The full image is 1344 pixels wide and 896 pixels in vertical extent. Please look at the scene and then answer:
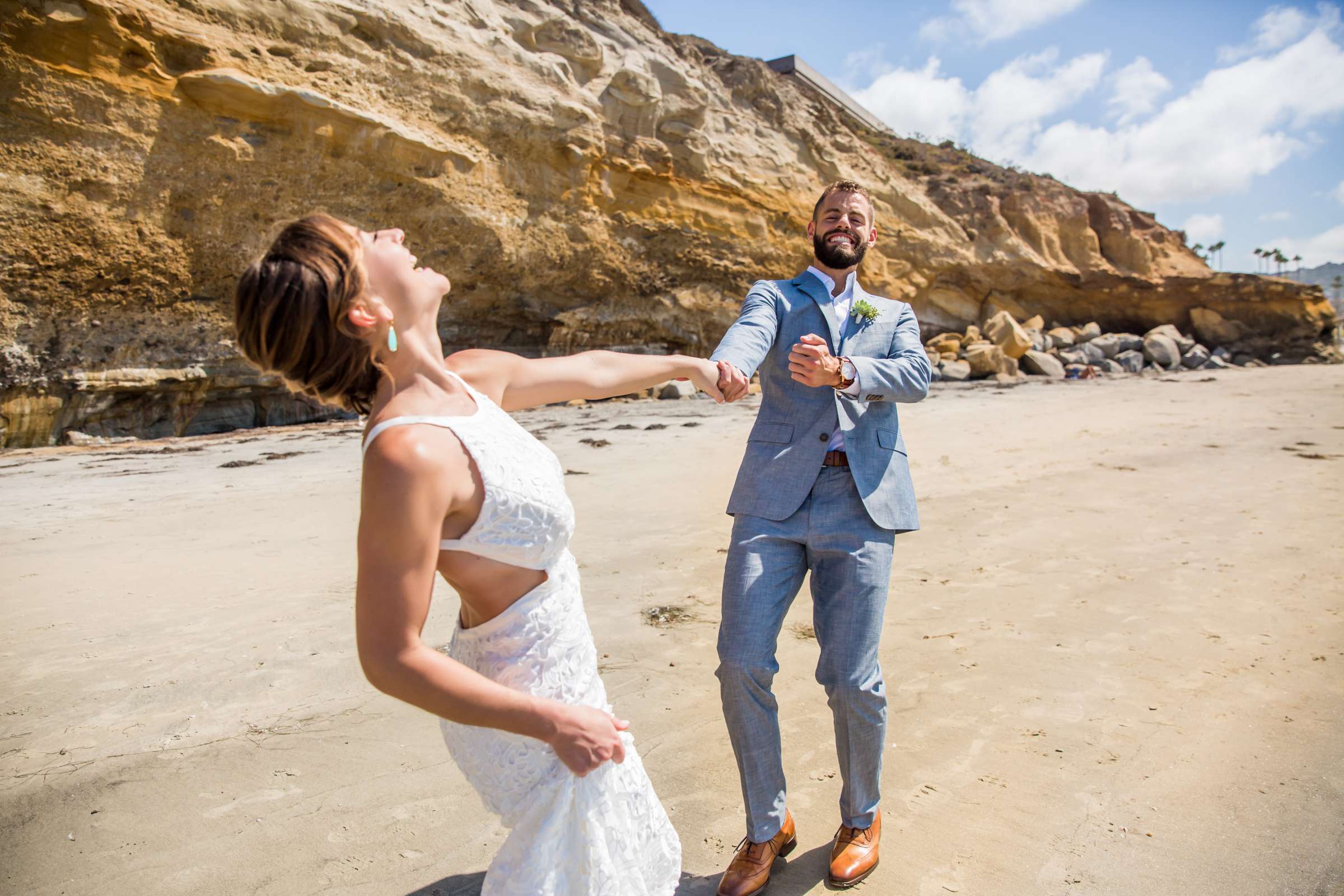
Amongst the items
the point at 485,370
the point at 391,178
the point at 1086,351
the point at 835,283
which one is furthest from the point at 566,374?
the point at 1086,351

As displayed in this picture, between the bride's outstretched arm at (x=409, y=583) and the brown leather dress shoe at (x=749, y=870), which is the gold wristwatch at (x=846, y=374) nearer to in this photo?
the brown leather dress shoe at (x=749, y=870)

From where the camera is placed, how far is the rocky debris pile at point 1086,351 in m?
23.1

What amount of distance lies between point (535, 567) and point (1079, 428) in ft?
39.9

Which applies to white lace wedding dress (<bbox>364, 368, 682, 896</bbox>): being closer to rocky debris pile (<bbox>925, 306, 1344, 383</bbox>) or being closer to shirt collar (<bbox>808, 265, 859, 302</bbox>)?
shirt collar (<bbox>808, 265, 859, 302</bbox>)

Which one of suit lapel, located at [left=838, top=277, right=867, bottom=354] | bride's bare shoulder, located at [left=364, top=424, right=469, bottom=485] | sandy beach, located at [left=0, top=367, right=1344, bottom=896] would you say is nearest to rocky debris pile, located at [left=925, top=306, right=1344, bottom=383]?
sandy beach, located at [left=0, top=367, right=1344, bottom=896]

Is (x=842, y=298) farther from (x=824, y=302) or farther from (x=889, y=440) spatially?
(x=889, y=440)

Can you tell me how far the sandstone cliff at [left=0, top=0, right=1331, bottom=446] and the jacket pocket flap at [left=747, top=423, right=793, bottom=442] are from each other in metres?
15.6

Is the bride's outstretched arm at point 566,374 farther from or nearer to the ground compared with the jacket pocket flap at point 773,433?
farther from the ground

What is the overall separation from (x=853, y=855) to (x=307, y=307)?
2290mm

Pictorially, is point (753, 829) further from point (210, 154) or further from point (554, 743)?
point (210, 154)

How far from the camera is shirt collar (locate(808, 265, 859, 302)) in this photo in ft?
10.4

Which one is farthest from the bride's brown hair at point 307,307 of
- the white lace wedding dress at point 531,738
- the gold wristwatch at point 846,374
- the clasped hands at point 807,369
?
the gold wristwatch at point 846,374

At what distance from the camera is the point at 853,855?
2.66 m

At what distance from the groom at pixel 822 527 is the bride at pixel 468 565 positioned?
908 mm
